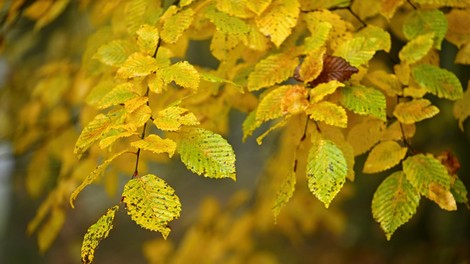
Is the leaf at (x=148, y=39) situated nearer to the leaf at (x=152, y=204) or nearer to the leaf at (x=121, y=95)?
the leaf at (x=121, y=95)

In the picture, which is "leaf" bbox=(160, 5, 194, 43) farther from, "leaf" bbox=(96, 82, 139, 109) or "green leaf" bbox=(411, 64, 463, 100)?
"green leaf" bbox=(411, 64, 463, 100)

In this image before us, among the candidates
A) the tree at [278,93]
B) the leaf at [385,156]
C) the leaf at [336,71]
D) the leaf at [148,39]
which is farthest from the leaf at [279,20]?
the leaf at [385,156]

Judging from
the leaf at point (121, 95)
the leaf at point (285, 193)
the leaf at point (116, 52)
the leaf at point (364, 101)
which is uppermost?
the leaf at point (121, 95)

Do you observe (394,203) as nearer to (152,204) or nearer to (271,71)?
(271,71)

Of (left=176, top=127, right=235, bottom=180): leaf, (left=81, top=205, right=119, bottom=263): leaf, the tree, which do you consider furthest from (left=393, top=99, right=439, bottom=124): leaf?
(left=81, top=205, right=119, bottom=263): leaf

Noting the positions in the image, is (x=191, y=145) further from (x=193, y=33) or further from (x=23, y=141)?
(x=23, y=141)

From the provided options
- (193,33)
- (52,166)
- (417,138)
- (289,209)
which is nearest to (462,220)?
(417,138)

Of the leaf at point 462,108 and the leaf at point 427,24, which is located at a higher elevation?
the leaf at point 427,24
